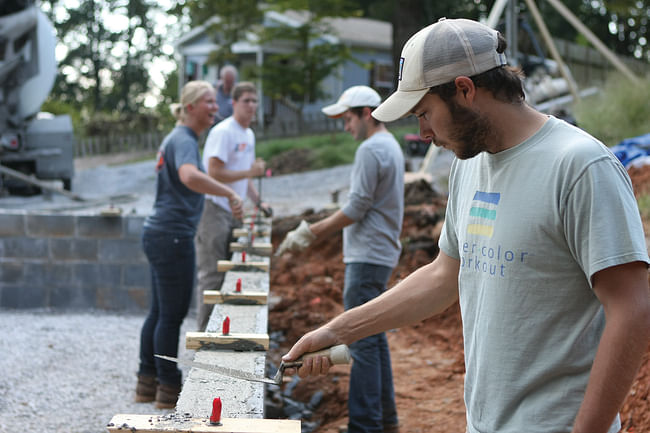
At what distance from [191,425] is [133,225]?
5812 mm

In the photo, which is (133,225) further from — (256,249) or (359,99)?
(359,99)

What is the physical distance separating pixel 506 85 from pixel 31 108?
47.3 ft

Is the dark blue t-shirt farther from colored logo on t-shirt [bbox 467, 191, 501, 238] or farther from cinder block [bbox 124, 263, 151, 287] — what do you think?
colored logo on t-shirt [bbox 467, 191, 501, 238]

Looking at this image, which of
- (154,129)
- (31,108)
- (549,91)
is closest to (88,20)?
(154,129)

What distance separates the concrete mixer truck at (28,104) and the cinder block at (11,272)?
23.0 ft

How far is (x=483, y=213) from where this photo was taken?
1877 millimetres

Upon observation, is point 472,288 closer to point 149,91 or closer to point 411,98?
point 411,98

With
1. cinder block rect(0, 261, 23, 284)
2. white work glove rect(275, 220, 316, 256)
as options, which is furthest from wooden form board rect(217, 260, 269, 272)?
cinder block rect(0, 261, 23, 284)

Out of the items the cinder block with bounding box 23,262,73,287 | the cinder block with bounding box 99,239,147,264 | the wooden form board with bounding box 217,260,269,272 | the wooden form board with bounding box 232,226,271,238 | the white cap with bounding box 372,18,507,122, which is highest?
the white cap with bounding box 372,18,507,122

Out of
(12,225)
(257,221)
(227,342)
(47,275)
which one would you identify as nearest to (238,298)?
(227,342)

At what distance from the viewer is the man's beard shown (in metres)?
1.83

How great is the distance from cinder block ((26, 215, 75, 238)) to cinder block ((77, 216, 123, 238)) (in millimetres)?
103

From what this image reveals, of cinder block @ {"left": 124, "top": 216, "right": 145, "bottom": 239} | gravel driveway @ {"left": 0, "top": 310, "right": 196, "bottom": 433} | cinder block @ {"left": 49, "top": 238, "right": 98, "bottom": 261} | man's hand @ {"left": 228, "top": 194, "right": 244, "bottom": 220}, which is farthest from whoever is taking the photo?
cinder block @ {"left": 49, "top": 238, "right": 98, "bottom": 261}

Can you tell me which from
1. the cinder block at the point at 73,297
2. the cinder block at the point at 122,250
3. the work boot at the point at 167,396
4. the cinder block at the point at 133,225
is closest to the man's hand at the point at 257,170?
the work boot at the point at 167,396
